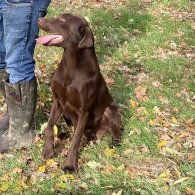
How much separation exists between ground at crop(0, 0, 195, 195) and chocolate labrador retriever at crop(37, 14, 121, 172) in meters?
0.23

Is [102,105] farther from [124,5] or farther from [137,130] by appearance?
[124,5]

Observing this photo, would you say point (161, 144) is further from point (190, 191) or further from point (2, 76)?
point (2, 76)

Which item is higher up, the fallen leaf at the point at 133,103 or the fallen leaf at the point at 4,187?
the fallen leaf at the point at 4,187

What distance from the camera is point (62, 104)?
14.8 feet

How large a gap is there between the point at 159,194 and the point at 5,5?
2.16 metres

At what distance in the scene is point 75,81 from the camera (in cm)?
428

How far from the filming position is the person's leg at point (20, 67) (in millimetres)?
3961

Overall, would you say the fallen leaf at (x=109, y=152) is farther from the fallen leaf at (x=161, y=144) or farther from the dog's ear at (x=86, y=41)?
the dog's ear at (x=86, y=41)

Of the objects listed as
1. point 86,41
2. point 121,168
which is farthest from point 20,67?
point 121,168

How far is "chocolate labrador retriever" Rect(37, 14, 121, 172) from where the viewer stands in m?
4.08

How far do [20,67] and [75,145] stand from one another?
3.00 feet

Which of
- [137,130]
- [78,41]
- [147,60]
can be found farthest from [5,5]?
[147,60]

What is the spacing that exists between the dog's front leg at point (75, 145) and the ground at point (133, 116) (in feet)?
0.29

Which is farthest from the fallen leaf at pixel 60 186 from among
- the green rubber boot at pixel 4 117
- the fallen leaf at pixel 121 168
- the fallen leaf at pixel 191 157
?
the fallen leaf at pixel 191 157
